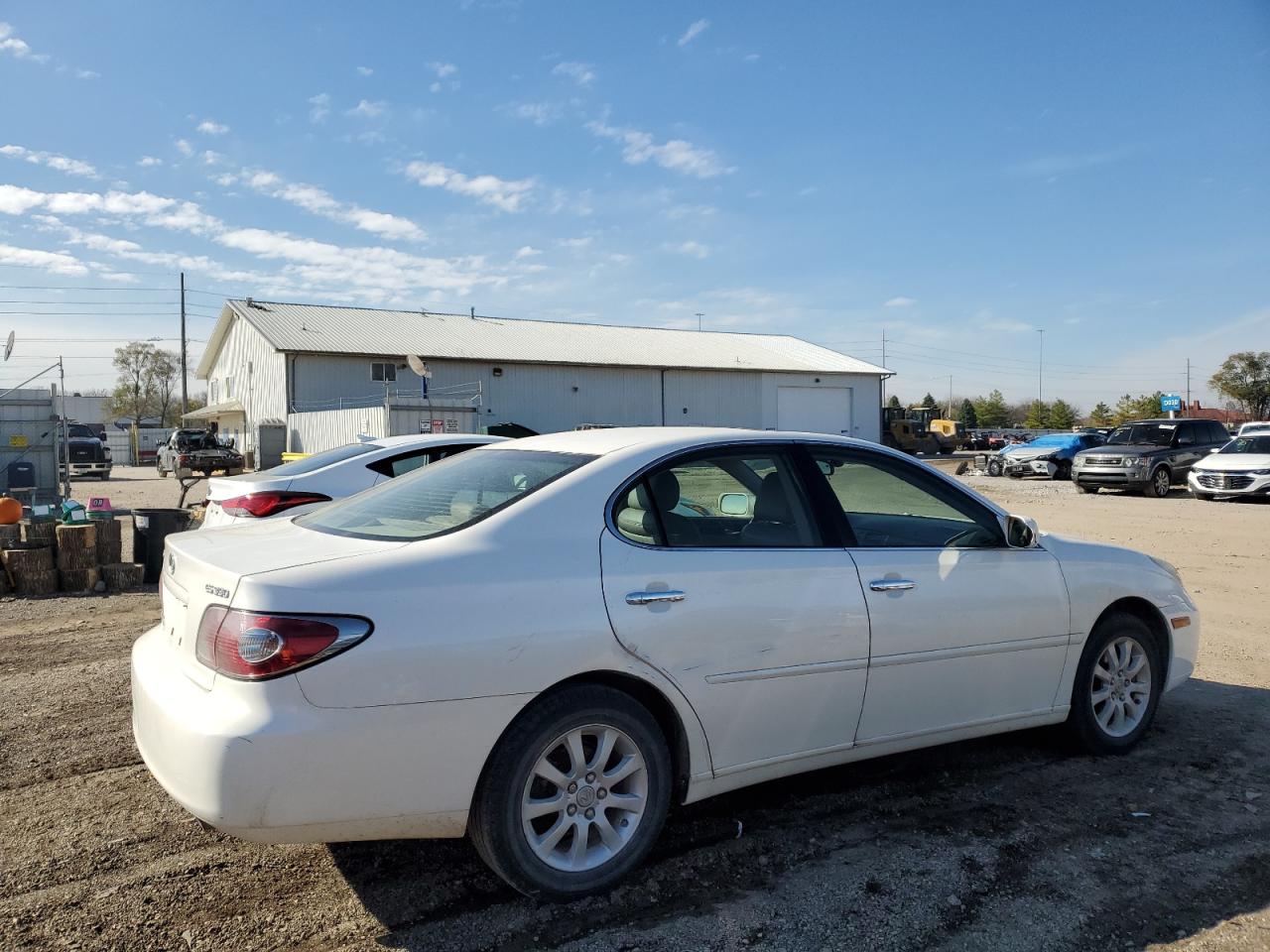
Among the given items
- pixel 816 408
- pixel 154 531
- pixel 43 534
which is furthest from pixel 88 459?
pixel 816 408

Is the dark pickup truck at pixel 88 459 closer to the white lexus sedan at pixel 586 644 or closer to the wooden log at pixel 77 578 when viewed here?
the wooden log at pixel 77 578

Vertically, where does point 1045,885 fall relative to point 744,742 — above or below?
below

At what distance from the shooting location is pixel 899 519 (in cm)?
496

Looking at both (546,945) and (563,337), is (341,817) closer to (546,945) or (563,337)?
(546,945)

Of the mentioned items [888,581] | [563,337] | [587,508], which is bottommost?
[888,581]

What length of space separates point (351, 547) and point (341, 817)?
0.85 metres

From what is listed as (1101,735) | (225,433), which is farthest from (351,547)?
(225,433)

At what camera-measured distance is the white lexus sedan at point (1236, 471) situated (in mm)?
19281

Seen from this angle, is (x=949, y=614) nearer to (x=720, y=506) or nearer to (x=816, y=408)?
(x=720, y=506)

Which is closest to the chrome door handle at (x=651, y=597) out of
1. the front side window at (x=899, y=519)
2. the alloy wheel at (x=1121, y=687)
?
the front side window at (x=899, y=519)

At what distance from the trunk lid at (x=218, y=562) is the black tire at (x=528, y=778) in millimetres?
746

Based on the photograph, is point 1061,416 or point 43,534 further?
point 1061,416

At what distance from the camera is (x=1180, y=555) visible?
1158cm

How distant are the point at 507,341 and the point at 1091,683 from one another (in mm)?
40213
